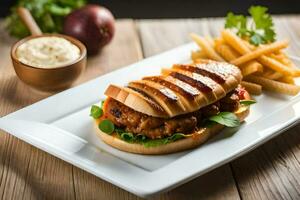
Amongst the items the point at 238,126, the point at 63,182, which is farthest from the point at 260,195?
the point at 63,182

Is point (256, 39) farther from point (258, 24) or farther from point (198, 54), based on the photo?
point (198, 54)

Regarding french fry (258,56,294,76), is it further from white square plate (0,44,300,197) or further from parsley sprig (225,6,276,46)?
parsley sprig (225,6,276,46)

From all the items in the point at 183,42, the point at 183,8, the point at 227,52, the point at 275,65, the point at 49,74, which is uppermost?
the point at 275,65

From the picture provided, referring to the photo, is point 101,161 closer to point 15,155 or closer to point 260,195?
point 15,155

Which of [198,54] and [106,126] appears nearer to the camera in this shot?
[106,126]

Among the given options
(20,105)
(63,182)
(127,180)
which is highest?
(127,180)

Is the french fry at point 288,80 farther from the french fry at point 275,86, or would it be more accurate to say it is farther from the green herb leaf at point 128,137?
the green herb leaf at point 128,137

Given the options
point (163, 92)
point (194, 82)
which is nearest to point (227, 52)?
point (194, 82)

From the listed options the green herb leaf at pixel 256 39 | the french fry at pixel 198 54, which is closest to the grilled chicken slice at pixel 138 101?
the french fry at pixel 198 54
